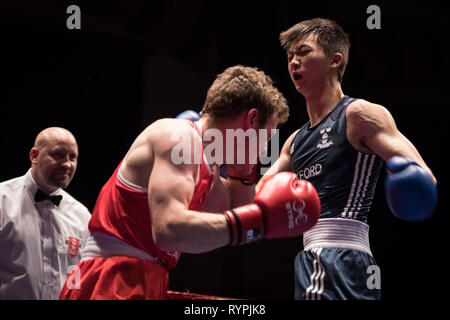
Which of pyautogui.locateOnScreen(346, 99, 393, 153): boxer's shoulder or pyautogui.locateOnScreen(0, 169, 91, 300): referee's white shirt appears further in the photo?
pyautogui.locateOnScreen(0, 169, 91, 300): referee's white shirt

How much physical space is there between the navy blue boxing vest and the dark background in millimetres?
2268

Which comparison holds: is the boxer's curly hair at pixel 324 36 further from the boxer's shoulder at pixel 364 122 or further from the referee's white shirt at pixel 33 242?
the referee's white shirt at pixel 33 242

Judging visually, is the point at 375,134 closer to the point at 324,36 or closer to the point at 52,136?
the point at 324,36

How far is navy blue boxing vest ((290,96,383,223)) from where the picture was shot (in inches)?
78.3

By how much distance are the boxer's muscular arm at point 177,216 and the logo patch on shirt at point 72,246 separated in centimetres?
218

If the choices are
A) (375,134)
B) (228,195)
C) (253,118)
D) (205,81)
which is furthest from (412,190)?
(205,81)

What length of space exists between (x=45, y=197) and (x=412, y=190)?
8.80 feet

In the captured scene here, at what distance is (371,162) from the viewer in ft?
6.66

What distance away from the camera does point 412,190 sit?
1.69m

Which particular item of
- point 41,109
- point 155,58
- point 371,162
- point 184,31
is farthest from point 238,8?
point 371,162

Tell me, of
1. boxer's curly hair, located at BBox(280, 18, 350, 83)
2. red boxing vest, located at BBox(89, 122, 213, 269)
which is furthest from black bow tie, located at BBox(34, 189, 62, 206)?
boxer's curly hair, located at BBox(280, 18, 350, 83)

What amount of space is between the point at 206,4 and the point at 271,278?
2.81m

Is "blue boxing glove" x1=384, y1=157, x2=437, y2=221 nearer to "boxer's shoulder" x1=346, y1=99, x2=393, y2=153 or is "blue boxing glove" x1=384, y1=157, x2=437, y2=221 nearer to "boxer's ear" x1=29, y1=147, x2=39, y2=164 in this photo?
"boxer's shoulder" x1=346, y1=99, x2=393, y2=153

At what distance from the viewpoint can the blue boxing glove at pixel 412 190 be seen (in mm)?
1683
